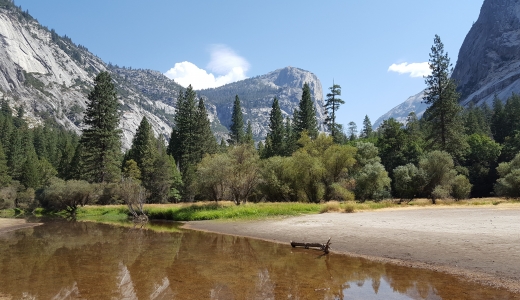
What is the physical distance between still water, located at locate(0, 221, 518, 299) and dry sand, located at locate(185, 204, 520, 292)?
1.22 metres

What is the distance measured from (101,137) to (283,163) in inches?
1350

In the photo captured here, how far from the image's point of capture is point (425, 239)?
18.0 meters

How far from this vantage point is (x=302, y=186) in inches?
1766

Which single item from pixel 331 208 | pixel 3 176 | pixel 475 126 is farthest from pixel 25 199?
pixel 475 126

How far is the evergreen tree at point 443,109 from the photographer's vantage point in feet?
177

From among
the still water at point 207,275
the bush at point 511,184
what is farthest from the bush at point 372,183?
the still water at point 207,275

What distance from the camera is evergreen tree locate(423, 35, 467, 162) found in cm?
5394

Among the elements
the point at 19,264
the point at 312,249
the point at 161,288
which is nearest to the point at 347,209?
the point at 312,249

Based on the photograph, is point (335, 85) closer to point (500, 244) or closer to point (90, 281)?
point (500, 244)

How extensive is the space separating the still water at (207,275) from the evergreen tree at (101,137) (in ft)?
129

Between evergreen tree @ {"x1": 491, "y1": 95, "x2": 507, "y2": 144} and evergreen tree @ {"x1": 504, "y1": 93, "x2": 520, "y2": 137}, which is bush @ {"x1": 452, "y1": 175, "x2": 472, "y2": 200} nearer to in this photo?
evergreen tree @ {"x1": 504, "y1": 93, "x2": 520, "y2": 137}

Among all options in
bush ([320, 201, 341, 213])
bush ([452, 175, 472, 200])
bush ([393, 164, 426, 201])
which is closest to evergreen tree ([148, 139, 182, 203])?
bush ([320, 201, 341, 213])

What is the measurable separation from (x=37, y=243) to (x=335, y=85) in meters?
59.3

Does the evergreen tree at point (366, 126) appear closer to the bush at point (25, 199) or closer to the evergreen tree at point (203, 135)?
the evergreen tree at point (203, 135)
